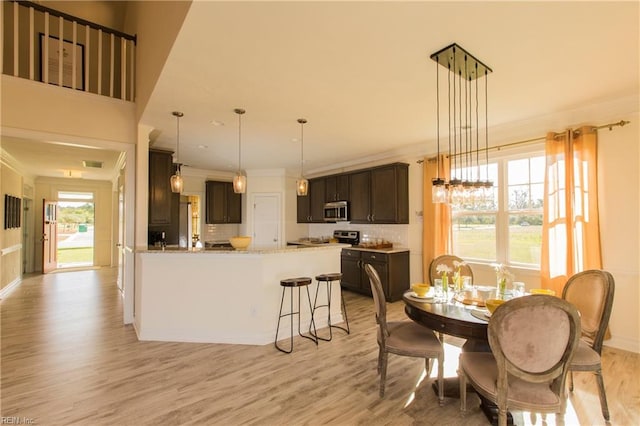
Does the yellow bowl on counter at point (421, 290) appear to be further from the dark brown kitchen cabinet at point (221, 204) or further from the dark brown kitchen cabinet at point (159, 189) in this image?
the dark brown kitchen cabinet at point (221, 204)

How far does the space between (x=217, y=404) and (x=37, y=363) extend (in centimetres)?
212

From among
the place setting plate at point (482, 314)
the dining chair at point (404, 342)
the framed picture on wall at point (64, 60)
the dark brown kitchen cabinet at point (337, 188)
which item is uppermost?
the framed picture on wall at point (64, 60)

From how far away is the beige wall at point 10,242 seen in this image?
5.57 meters

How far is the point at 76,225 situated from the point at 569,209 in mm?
11992

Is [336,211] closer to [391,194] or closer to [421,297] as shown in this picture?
[391,194]

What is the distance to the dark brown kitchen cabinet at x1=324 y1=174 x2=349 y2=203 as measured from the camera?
6.42m

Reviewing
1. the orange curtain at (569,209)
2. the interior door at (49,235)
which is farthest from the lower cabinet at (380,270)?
the interior door at (49,235)

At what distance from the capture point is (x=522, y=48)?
92.7 inches

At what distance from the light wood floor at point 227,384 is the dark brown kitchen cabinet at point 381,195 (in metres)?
2.29

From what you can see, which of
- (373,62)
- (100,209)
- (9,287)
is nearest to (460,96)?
(373,62)

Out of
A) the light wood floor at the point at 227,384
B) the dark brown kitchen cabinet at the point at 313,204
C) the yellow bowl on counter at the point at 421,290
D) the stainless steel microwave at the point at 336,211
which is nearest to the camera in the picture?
the light wood floor at the point at 227,384

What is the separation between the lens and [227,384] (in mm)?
2662

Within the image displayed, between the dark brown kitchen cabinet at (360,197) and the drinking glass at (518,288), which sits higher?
the dark brown kitchen cabinet at (360,197)

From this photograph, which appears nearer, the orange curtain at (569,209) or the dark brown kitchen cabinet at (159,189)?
the orange curtain at (569,209)
